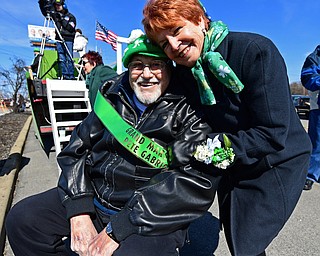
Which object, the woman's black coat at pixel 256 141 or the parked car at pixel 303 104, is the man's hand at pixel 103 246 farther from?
the parked car at pixel 303 104

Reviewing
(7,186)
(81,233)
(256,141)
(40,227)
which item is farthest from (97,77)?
(256,141)

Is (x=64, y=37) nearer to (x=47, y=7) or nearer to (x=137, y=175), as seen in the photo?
(x=47, y=7)

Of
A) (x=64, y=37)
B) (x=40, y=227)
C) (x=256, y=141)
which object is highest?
(x=64, y=37)

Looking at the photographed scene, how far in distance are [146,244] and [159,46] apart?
108cm

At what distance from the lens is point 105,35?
9.56 meters

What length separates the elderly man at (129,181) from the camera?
1507 mm

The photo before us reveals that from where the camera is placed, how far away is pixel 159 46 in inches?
65.5

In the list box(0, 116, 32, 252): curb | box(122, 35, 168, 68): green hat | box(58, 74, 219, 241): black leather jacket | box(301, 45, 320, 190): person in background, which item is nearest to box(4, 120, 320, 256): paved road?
box(0, 116, 32, 252): curb

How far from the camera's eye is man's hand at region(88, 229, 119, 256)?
1.48 meters

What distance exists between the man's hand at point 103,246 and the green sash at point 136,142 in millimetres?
460

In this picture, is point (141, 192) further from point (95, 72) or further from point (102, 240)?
point (95, 72)

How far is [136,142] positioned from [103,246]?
1.91ft

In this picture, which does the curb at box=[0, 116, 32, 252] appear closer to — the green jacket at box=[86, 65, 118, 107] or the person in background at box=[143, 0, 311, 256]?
the green jacket at box=[86, 65, 118, 107]

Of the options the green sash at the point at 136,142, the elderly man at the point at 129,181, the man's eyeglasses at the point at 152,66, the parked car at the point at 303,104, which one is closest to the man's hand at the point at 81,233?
the elderly man at the point at 129,181
